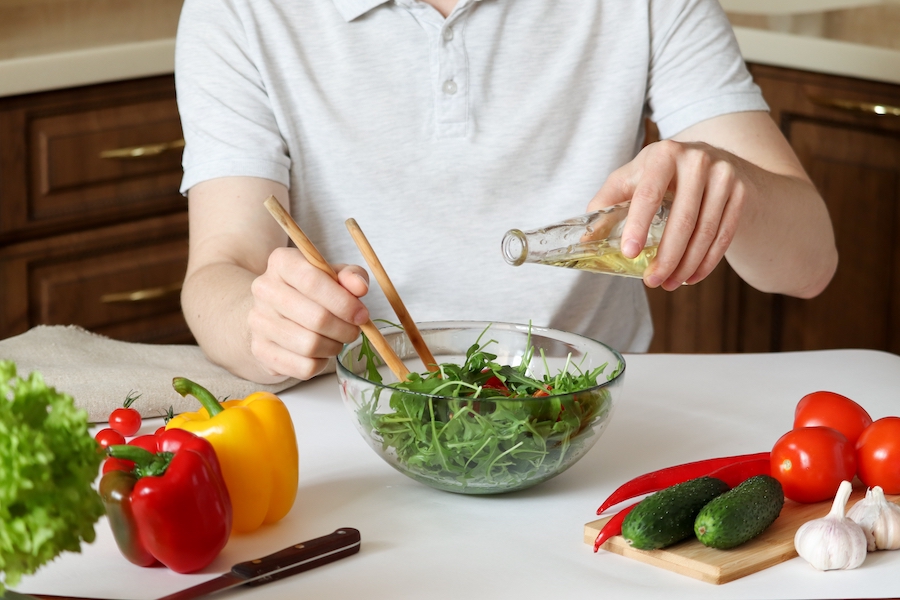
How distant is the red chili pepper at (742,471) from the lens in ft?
2.78

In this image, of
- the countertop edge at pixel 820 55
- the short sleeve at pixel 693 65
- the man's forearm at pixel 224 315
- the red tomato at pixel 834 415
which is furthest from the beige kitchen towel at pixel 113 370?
the countertop edge at pixel 820 55

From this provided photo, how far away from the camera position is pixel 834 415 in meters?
0.92

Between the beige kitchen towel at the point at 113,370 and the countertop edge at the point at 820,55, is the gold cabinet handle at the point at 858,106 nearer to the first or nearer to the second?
the countertop edge at the point at 820,55

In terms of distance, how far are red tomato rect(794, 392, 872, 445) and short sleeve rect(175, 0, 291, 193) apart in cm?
73

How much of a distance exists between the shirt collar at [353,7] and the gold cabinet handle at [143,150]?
2.71 ft

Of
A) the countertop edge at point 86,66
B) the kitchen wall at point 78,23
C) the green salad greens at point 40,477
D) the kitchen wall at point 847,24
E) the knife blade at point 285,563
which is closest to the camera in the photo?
the green salad greens at point 40,477

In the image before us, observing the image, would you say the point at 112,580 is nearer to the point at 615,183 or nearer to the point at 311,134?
the point at 615,183

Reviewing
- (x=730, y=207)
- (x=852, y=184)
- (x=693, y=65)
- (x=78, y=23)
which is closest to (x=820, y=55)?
(x=852, y=184)

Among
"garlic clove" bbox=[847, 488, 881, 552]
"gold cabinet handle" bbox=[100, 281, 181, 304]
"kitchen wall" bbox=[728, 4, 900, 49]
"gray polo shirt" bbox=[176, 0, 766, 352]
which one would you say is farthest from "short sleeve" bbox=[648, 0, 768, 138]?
"gold cabinet handle" bbox=[100, 281, 181, 304]

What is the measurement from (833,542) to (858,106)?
1.55 m

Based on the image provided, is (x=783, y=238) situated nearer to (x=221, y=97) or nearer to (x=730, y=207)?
(x=730, y=207)

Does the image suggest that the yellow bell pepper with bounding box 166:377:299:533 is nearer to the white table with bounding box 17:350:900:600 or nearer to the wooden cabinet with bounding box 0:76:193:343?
the white table with bounding box 17:350:900:600

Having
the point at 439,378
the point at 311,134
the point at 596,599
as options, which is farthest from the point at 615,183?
the point at 311,134

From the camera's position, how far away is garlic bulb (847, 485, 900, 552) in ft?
2.51
